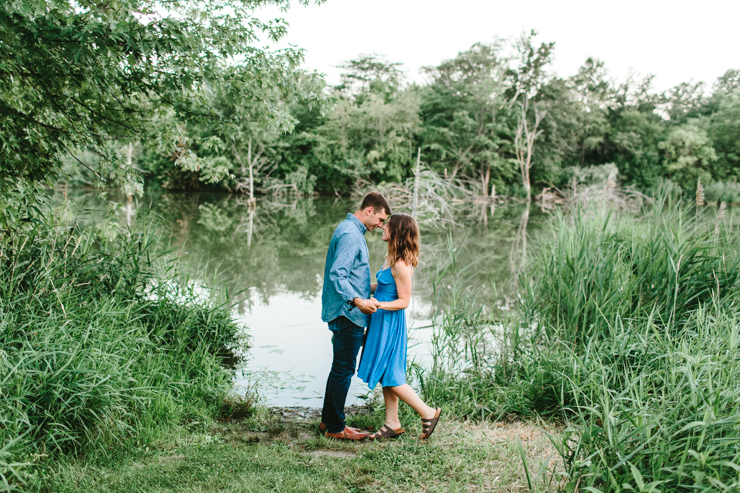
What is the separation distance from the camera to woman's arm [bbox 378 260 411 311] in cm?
361

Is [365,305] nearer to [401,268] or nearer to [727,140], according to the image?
[401,268]

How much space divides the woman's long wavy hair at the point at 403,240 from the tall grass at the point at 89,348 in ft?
6.61

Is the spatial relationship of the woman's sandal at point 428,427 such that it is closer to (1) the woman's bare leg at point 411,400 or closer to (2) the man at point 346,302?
(1) the woman's bare leg at point 411,400

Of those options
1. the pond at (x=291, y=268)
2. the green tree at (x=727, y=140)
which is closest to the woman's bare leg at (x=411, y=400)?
the pond at (x=291, y=268)

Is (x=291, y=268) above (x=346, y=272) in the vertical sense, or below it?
below

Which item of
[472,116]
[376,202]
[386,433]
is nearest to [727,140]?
[472,116]

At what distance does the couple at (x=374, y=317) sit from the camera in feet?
11.9

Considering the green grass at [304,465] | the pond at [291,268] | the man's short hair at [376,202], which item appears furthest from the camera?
the pond at [291,268]

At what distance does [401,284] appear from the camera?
3.64 meters

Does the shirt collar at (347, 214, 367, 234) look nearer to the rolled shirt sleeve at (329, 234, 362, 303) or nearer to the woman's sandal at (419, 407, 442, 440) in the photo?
the rolled shirt sleeve at (329, 234, 362, 303)

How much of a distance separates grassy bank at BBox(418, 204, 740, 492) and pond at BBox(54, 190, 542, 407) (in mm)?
724

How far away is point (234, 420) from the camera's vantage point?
4.25 metres

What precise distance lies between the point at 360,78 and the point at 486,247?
3273 cm

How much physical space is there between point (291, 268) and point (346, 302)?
8.70 meters
